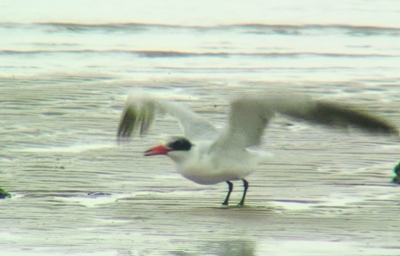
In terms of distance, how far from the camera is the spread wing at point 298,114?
9875mm

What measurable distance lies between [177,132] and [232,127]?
3.51 meters

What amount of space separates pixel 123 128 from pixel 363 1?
59.9 ft

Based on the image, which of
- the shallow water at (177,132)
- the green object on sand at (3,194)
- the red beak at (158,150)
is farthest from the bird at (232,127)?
the green object on sand at (3,194)

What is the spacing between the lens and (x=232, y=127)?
1072 cm

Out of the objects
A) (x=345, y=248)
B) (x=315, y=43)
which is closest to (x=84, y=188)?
(x=345, y=248)

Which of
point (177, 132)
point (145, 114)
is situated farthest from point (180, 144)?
point (177, 132)

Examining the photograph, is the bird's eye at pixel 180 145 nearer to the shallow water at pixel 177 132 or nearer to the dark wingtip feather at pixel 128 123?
the shallow water at pixel 177 132

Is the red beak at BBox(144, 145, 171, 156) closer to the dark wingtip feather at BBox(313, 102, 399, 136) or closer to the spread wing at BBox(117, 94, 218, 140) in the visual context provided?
the spread wing at BBox(117, 94, 218, 140)

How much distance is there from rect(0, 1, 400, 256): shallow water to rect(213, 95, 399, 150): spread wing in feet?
0.86

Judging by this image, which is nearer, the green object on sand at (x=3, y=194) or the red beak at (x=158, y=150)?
the green object on sand at (x=3, y=194)

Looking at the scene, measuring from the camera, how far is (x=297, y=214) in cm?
1024

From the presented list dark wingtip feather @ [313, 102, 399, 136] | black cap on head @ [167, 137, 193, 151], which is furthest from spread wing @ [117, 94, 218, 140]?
dark wingtip feather @ [313, 102, 399, 136]

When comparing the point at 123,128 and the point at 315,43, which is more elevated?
the point at 123,128

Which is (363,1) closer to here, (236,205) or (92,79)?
(92,79)
